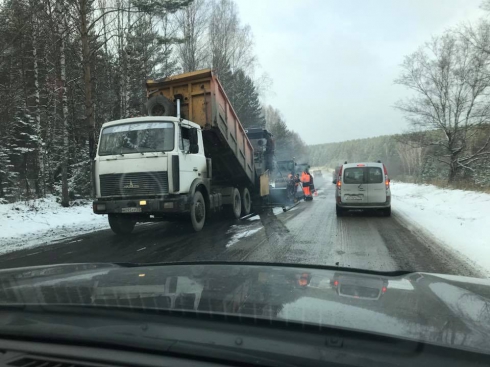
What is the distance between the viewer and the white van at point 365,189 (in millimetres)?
12250

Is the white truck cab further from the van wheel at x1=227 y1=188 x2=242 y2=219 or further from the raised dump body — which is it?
the van wheel at x1=227 y1=188 x2=242 y2=219

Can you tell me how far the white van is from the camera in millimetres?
12250

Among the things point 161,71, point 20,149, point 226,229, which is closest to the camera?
point 226,229

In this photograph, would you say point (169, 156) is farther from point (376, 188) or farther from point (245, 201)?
point (376, 188)

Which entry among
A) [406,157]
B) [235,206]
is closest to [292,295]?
[235,206]

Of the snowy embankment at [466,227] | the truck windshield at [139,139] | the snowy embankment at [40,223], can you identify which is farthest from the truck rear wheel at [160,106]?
the snowy embankment at [466,227]

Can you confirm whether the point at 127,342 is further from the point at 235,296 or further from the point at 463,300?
the point at 463,300

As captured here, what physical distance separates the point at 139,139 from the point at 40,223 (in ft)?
15.4

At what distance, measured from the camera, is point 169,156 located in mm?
8312

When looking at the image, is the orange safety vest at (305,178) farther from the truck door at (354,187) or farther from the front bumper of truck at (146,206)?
the front bumper of truck at (146,206)

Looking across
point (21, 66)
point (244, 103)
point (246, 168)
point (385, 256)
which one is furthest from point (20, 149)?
point (244, 103)

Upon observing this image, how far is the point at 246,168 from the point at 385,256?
715 cm

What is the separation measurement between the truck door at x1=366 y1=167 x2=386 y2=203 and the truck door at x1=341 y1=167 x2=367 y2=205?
6.2 inches

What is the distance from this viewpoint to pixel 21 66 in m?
13.7
